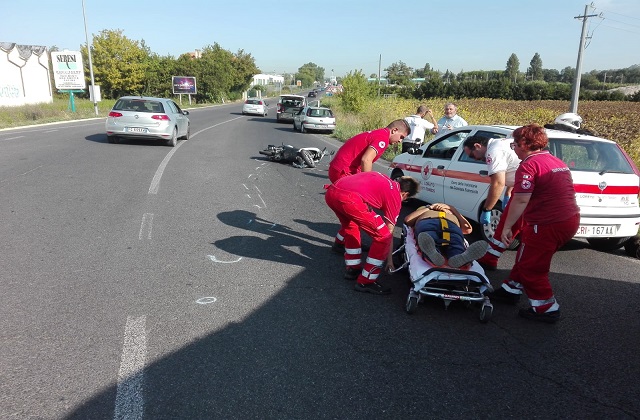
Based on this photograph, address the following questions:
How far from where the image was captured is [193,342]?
11.7ft

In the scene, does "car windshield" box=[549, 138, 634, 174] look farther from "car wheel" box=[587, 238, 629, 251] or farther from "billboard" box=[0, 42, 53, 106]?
"billboard" box=[0, 42, 53, 106]

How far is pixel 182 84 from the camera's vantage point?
2229 inches

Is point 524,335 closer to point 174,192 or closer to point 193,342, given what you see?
point 193,342

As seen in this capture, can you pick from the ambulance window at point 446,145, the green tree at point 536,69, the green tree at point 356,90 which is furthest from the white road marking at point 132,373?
the green tree at point 536,69

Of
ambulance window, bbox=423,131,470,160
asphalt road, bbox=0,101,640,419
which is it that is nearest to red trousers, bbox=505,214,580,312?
asphalt road, bbox=0,101,640,419

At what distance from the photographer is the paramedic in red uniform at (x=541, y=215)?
415 centimetres

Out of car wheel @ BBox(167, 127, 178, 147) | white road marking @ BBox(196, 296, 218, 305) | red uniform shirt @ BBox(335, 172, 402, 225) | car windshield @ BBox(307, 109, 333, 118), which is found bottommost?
white road marking @ BBox(196, 296, 218, 305)

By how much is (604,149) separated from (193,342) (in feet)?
17.9

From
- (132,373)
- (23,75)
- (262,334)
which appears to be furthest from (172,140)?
(23,75)

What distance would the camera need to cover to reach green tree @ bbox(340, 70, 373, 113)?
1174 inches

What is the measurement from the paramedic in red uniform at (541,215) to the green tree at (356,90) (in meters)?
26.1

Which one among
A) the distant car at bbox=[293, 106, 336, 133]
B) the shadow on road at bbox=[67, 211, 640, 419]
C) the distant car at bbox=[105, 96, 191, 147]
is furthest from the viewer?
the distant car at bbox=[293, 106, 336, 133]

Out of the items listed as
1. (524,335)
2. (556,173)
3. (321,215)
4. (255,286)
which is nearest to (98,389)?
(255,286)

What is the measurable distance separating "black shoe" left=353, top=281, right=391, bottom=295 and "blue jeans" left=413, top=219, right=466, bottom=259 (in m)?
0.67
